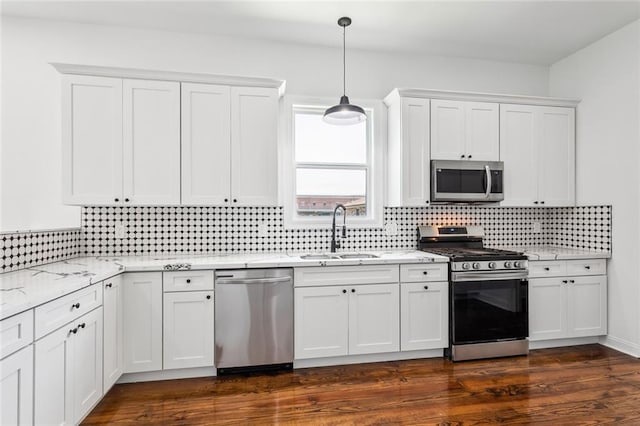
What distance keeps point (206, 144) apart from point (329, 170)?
3.99 ft

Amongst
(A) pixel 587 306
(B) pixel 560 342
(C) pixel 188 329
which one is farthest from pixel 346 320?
(A) pixel 587 306

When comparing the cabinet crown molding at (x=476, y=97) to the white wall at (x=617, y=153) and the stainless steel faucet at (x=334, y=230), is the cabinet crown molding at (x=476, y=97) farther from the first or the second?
the stainless steel faucet at (x=334, y=230)

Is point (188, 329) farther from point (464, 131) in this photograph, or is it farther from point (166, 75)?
point (464, 131)

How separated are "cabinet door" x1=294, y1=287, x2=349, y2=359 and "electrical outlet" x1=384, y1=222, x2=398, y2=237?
96 centimetres

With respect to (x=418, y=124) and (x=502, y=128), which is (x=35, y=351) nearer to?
(x=418, y=124)

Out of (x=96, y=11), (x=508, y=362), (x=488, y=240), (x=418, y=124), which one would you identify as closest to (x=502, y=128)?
(x=418, y=124)

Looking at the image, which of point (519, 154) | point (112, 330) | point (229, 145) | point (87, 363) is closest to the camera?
point (87, 363)

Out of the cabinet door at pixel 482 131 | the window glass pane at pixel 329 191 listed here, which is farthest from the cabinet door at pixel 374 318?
the cabinet door at pixel 482 131

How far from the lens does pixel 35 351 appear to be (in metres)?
1.61

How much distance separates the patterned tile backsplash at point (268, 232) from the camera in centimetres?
308

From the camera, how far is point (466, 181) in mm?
3305

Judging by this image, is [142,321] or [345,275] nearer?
[142,321]

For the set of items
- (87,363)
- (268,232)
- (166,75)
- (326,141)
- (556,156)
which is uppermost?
(166,75)

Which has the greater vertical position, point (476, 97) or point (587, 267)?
point (476, 97)
